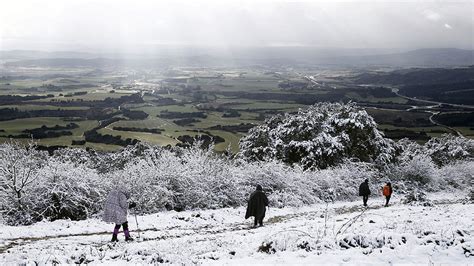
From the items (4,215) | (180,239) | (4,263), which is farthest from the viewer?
(4,215)

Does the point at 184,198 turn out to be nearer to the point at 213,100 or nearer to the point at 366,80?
the point at 213,100

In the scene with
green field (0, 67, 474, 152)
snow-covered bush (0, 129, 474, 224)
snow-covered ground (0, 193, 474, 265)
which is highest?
snow-covered ground (0, 193, 474, 265)

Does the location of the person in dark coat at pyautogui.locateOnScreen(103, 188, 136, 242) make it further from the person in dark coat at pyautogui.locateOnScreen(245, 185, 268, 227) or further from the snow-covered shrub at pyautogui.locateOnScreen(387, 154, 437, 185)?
the snow-covered shrub at pyautogui.locateOnScreen(387, 154, 437, 185)

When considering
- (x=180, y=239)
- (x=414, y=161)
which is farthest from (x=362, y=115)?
(x=180, y=239)

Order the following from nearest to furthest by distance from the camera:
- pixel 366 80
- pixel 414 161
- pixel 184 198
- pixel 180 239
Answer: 1. pixel 180 239
2. pixel 184 198
3. pixel 414 161
4. pixel 366 80

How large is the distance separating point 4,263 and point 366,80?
17515 centimetres

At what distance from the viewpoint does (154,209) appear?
17.4m

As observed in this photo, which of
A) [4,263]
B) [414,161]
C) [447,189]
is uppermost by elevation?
[4,263]

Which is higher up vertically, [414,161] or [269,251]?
[269,251]

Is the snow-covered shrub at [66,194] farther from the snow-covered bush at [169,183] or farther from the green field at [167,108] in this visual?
the green field at [167,108]

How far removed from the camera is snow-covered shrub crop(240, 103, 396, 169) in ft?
90.4

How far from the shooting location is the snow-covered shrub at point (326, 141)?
27.6 m

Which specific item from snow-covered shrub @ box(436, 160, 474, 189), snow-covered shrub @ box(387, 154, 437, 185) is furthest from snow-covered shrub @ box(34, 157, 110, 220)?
snow-covered shrub @ box(436, 160, 474, 189)

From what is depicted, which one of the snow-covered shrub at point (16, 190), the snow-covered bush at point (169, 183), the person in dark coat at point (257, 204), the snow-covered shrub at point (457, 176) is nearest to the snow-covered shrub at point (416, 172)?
the snow-covered bush at point (169, 183)
